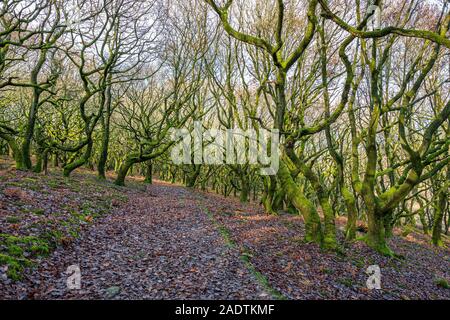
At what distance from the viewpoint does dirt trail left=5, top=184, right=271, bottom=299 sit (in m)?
5.83

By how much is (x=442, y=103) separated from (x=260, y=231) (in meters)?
14.8

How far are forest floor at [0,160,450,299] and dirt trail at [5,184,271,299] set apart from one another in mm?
23

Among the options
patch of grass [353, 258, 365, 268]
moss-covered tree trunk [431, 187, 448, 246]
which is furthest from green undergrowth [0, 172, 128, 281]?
moss-covered tree trunk [431, 187, 448, 246]

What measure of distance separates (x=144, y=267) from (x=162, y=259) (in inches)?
29.6

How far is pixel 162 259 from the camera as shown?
26.0 ft

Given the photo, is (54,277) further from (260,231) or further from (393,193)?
(393,193)

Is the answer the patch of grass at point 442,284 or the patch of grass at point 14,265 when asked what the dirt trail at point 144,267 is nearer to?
the patch of grass at point 14,265

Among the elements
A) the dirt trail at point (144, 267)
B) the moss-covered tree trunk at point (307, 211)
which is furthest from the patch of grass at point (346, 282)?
the dirt trail at point (144, 267)

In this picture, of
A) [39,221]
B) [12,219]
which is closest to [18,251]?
[12,219]

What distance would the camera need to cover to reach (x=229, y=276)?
7016 mm

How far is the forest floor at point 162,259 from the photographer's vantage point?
19.8ft

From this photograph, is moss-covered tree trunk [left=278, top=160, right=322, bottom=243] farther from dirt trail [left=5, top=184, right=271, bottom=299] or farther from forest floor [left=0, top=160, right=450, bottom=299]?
dirt trail [left=5, top=184, right=271, bottom=299]

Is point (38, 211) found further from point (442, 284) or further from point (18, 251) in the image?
point (442, 284)

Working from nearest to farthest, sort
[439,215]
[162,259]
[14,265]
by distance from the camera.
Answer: [14,265] → [162,259] → [439,215]
